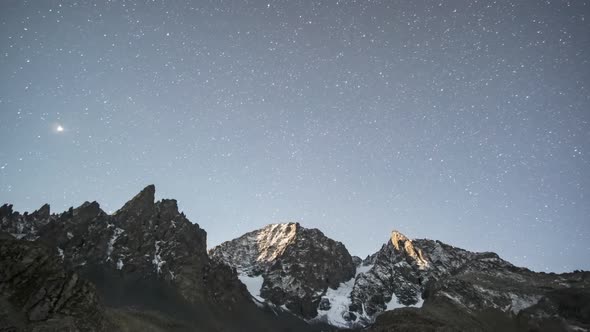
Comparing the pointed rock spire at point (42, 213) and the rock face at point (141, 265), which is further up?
the pointed rock spire at point (42, 213)

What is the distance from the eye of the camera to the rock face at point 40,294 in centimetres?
4812

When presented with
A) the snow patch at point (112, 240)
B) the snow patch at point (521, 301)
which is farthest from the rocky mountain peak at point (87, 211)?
the snow patch at point (521, 301)

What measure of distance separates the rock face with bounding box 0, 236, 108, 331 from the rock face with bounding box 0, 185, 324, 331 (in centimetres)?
7619

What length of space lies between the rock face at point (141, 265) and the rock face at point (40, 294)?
7619cm

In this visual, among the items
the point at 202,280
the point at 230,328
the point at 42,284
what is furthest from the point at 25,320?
the point at 202,280

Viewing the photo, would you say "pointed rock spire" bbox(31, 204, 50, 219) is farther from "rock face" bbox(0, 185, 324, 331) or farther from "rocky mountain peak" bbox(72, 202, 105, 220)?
"rocky mountain peak" bbox(72, 202, 105, 220)

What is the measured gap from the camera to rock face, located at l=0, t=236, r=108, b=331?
48.1 metres

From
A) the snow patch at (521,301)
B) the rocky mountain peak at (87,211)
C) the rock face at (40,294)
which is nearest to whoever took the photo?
the rock face at (40,294)

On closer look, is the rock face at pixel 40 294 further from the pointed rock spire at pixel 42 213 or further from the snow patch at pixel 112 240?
the pointed rock spire at pixel 42 213

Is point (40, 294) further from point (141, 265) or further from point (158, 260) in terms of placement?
point (158, 260)

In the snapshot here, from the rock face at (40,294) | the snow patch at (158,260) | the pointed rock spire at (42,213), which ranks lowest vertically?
the rock face at (40,294)

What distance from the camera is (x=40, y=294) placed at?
5316 cm

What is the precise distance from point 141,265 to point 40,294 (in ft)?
409

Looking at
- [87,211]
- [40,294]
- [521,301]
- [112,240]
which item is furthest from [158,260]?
[521,301]
